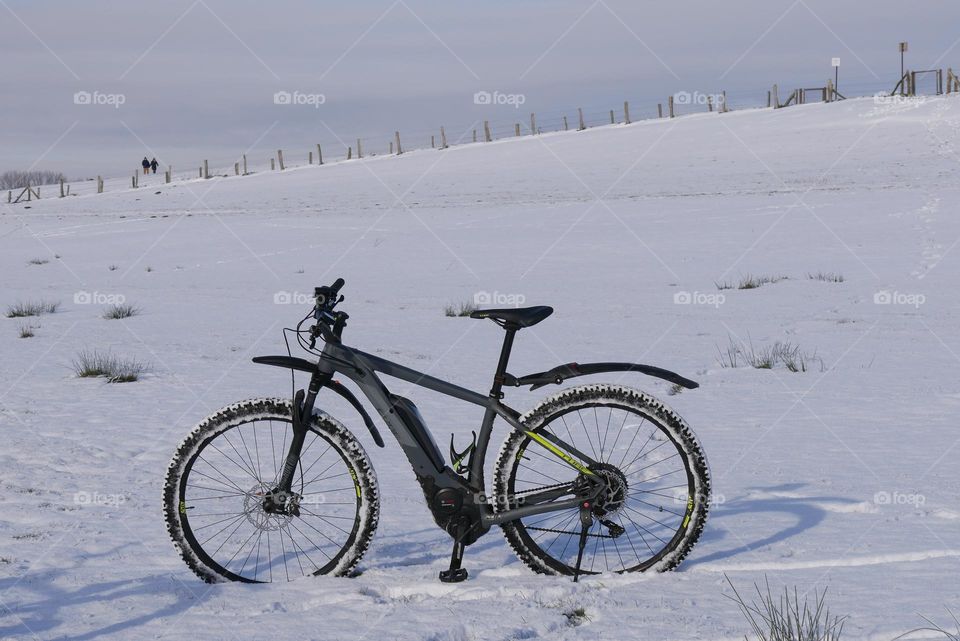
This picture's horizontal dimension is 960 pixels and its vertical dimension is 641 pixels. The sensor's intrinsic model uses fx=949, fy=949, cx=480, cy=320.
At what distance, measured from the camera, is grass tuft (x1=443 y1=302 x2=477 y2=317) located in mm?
12742

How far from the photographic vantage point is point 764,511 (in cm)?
479

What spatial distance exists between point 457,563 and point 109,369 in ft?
18.4

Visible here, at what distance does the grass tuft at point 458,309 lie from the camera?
41.8 feet

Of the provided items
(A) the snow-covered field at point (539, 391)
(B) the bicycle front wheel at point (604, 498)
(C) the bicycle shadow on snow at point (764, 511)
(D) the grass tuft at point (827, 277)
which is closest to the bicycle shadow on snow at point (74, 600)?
(A) the snow-covered field at point (539, 391)

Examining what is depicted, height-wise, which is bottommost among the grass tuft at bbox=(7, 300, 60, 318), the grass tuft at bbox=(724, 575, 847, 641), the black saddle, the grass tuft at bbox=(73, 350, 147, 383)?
the grass tuft at bbox=(724, 575, 847, 641)

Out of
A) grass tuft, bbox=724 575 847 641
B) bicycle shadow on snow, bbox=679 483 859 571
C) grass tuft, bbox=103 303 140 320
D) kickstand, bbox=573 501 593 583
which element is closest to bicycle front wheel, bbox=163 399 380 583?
kickstand, bbox=573 501 593 583

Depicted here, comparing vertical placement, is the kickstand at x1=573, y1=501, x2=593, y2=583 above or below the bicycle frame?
below

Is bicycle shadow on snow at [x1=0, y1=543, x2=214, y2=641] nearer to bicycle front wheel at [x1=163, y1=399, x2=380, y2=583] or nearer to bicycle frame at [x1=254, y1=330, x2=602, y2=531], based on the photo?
bicycle front wheel at [x1=163, y1=399, x2=380, y2=583]

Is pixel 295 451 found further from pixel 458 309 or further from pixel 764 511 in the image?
pixel 458 309

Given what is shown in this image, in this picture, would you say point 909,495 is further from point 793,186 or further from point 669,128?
point 669,128

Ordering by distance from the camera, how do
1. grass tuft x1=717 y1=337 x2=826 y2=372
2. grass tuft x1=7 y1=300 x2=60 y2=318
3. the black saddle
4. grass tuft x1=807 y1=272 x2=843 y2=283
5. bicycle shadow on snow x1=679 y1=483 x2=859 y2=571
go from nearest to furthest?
the black saddle → bicycle shadow on snow x1=679 y1=483 x2=859 y2=571 → grass tuft x1=717 y1=337 x2=826 y2=372 → grass tuft x1=7 y1=300 x2=60 y2=318 → grass tuft x1=807 y1=272 x2=843 y2=283

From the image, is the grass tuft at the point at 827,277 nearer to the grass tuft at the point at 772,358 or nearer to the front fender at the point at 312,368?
the grass tuft at the point at 772,358

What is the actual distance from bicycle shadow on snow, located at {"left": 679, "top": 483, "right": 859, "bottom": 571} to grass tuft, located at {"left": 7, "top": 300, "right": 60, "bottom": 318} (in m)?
10.8

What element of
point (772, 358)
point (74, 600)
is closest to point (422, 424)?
point (74, 600)
